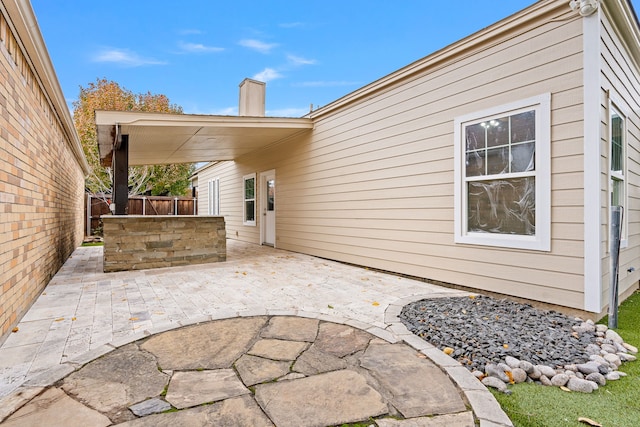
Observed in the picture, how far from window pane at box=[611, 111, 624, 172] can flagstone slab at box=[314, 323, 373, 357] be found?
3415 mm

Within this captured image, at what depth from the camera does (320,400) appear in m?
1.75

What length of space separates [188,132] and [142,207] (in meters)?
9.40

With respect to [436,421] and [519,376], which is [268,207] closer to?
[519,376]

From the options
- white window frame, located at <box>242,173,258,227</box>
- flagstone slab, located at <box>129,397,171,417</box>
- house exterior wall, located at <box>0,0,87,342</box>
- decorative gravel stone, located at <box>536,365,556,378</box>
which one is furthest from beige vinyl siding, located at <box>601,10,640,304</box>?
white window frame, located at <box>242,173,258,227</box>

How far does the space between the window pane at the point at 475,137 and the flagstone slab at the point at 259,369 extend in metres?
3.23

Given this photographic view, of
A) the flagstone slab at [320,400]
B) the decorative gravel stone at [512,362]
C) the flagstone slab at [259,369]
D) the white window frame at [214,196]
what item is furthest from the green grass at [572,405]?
the white window frame at [214,196]

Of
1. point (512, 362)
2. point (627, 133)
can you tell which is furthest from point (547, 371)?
point (627, 133)

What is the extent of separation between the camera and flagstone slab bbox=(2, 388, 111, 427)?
5.07 ft

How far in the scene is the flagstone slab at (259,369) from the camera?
197cm

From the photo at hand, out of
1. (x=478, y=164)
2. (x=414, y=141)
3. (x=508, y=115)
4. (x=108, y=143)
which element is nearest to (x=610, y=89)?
(x=508, y=115)

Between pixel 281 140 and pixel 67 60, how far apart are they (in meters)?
17.8

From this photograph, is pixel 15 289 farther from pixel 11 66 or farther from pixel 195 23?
pixel 195 23

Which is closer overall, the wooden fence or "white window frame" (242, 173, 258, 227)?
"white window frame" (242, 173, 258, 227)

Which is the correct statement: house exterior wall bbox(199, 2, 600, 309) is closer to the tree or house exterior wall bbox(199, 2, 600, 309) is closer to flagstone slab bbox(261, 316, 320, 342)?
flagstone slab bbox(261, 316, 320, 342)
